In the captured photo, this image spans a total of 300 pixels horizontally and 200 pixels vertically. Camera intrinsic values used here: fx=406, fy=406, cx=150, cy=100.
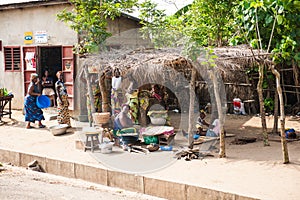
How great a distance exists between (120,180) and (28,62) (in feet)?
25.6

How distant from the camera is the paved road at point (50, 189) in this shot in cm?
599

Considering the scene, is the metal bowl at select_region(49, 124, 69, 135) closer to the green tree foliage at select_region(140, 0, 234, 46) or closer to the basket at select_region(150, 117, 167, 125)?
the basket at select_region(150, 117, 167, 125)

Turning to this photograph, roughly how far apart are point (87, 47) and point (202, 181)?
5107 mm

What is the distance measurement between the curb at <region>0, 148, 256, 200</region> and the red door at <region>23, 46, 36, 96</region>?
499 centimetres

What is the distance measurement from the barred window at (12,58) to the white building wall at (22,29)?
14 cm

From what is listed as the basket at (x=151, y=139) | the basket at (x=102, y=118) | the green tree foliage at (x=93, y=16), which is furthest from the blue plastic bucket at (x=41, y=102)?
the basket at (x=151, y=139)

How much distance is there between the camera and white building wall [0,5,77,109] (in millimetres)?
12250

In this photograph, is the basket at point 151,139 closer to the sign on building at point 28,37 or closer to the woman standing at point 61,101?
the woman standing at point 61,101

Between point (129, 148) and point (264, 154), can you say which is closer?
point (264, 154)

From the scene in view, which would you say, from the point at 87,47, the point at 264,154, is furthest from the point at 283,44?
the point at 87,47

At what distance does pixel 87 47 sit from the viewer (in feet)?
32.4

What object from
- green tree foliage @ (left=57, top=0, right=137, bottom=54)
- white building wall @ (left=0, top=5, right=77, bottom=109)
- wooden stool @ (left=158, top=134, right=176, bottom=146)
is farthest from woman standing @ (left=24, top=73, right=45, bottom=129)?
wooden stool @ (left=158, top=134, right=176, bottom=146)

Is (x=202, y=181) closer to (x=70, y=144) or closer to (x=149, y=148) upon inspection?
(x=149, y=148)

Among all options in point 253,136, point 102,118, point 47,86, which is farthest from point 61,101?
point 253,136
